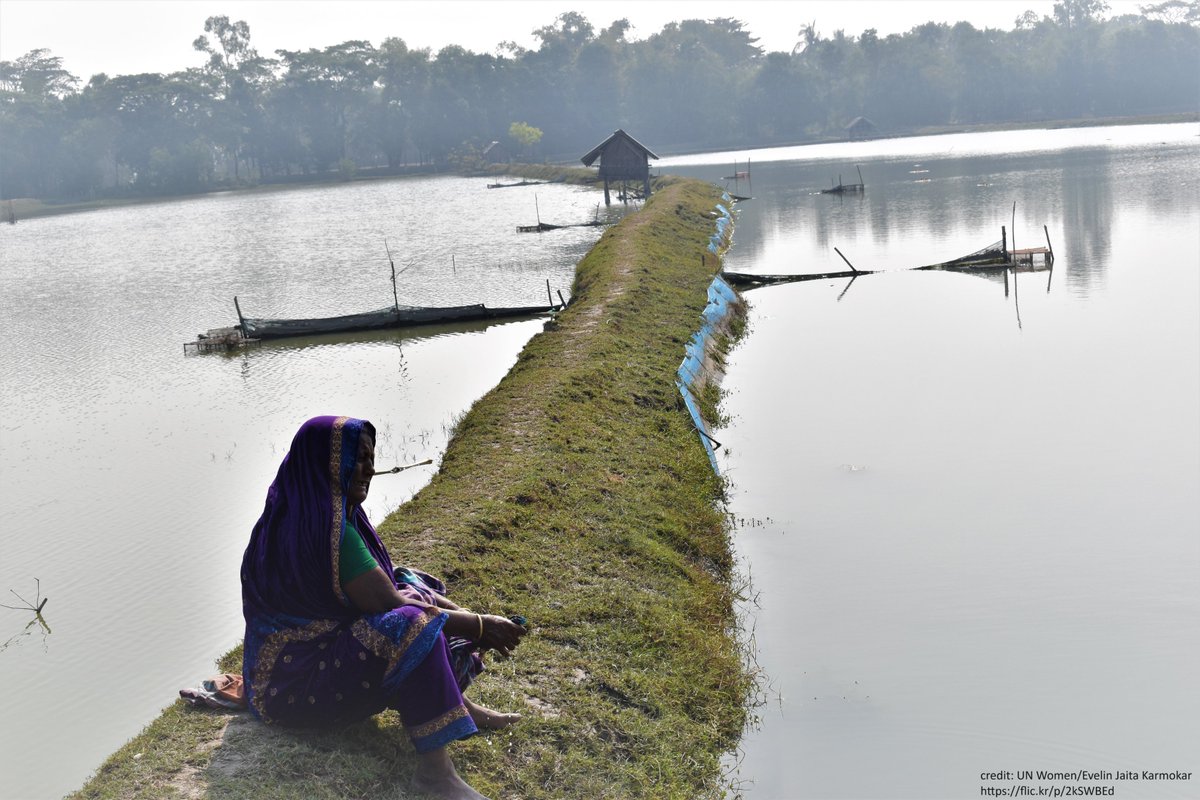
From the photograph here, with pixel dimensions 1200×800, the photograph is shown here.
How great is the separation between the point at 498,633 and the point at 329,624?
641 millimetres

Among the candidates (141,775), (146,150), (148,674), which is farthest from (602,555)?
(146,150)

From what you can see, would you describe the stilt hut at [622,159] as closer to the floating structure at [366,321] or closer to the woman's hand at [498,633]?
the floating structure at [366,321]

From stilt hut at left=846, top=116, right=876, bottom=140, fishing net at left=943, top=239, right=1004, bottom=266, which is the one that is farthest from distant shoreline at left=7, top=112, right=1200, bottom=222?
fishing net at left=943, top=239, right=1004, bottom=266

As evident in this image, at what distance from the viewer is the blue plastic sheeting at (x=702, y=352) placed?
10.7m

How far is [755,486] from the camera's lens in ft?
32.1

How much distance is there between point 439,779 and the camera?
425cm

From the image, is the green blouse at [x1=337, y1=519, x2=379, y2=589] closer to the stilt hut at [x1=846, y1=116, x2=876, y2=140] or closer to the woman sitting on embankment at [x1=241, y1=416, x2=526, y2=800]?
the woman sitting on embankment at [x1=241, y1=416, x2=526, y2=800]

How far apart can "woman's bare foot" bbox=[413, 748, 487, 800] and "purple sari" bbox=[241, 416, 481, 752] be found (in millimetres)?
83

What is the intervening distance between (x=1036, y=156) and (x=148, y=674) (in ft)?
184

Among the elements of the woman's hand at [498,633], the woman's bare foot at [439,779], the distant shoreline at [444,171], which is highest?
the distant shoreline at [444,171]

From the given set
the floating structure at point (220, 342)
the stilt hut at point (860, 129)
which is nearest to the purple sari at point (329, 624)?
the floating structure at point (220, 342)

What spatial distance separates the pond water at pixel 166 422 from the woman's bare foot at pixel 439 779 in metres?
2.72

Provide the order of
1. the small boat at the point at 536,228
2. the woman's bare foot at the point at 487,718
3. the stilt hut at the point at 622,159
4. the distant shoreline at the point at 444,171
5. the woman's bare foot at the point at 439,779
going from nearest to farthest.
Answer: the woman's bare foot at the point at 439,779
the woman's bare foot at the point at 487,718
the small boat at the point at 536,228
the stilt hut at the point at 622,159
the distant shoreline at the point at 444,171

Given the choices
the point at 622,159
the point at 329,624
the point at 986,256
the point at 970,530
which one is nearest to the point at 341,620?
the point at 329,624
